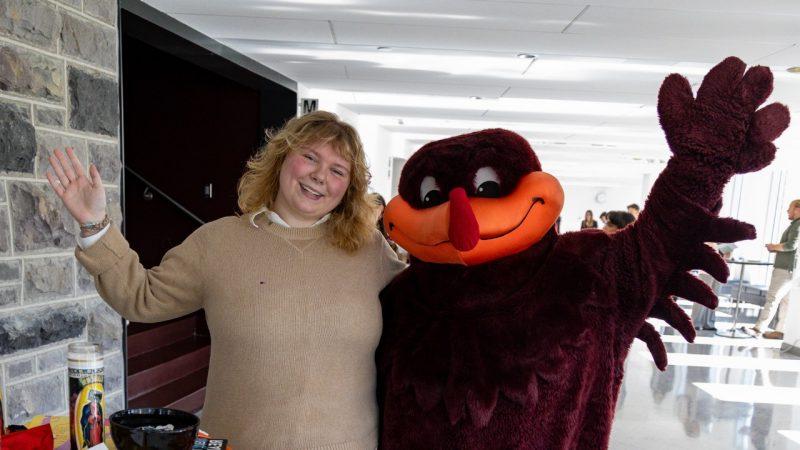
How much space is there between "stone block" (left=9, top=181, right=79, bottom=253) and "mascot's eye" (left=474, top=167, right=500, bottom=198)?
5.19ft

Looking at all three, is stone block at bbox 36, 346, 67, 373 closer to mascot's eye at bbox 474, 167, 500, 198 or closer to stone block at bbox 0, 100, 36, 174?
stone block at bbox 0, 100, 36, 174

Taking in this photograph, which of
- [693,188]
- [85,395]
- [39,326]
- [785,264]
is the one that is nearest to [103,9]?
[39,326]

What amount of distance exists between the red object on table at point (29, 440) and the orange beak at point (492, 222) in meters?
0.74

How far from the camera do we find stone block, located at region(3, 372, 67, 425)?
1904mm

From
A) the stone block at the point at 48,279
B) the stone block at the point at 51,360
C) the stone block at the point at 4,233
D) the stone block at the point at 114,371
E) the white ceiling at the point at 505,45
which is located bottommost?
the stone block at the point at 114,371

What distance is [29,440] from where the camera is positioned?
0.90 m

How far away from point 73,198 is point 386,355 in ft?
2.36

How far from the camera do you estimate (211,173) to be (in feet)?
15.5

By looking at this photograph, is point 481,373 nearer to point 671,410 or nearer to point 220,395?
point 220,395

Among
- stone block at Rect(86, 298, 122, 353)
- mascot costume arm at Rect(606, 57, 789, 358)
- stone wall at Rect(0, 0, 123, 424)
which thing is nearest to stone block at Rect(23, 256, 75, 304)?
stone wall at Rect(0, 0, 123, 424)

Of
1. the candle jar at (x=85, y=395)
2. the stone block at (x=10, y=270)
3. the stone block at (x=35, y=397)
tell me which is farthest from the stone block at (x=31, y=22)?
the candle jar at (x=85, y=395)

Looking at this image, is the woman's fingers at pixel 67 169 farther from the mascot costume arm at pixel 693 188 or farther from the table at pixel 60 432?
the mascot costume arm at pixel 693 188

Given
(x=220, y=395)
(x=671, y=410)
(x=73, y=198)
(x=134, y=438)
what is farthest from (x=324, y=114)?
(x=671, y=410)

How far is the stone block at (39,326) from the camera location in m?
1.88
